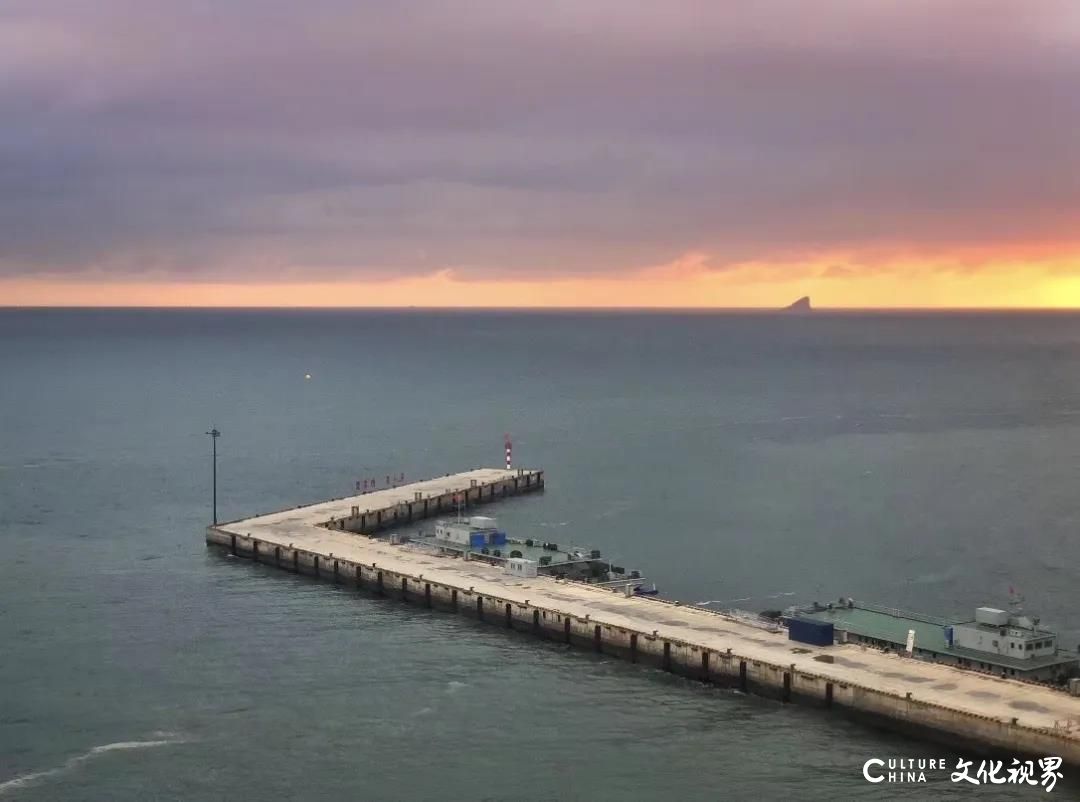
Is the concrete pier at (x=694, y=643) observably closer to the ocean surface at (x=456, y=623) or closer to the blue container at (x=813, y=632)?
the blue container at (x=813, y=632)

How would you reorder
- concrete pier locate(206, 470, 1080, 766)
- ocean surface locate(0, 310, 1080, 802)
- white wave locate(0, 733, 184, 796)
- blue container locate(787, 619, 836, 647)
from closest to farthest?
white wave locate(0, 733, 184, 796) < ocean surface locate(0, 310, 1080, 802) < concrete pier locate(206, 470, 1080, 766) < blue container locate(787, 619, 836, 647)

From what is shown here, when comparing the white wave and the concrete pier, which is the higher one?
the concrete pier

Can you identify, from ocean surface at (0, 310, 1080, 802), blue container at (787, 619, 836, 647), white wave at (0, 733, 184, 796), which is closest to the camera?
white wave at (0, 733, 184, 796)

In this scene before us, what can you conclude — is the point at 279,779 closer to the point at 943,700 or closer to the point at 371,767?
the point at 371,767

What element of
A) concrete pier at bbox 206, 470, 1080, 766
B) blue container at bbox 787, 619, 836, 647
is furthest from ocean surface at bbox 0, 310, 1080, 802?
blue container at bbox 787, 619, 836, 647

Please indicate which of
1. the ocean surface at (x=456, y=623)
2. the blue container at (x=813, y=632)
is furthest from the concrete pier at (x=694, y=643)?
the ocean surface at (x=456, y=623)

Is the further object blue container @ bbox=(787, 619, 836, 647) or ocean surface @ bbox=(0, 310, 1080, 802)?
blue container @ bbox=(787, 619, 836, 647)

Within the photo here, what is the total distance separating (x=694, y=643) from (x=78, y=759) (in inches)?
1169

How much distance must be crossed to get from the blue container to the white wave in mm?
30737

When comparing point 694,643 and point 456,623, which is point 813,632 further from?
point 456,623

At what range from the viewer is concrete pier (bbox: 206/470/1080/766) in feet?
189

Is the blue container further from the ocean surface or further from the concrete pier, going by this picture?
the ocean surface

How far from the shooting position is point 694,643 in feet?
226

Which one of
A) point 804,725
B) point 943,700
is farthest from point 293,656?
point 943,700
